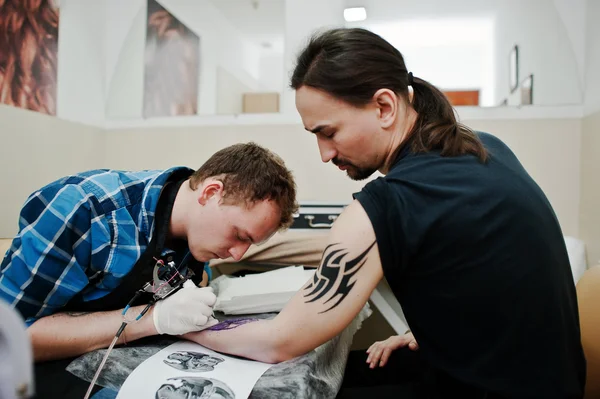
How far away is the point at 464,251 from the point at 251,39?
8.07ft

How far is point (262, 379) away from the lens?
729 mm

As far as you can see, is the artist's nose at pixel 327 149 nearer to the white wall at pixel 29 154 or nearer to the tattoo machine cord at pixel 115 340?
the tattoo machine cord at pixel 115 340

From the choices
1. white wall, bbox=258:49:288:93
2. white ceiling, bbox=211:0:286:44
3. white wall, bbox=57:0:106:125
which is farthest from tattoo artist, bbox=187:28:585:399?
white wall, bbox=258:49:288:93

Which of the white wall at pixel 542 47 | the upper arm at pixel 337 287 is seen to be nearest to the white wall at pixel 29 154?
the upper arm at pixel 337 287

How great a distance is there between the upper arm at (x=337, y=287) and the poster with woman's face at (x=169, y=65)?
1940 mm

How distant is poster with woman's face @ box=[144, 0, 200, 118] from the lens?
7.91 feet

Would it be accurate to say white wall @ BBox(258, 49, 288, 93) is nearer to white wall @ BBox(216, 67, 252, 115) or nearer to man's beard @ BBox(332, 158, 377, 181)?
white wall @ BBox(216, 67, 252, 115)

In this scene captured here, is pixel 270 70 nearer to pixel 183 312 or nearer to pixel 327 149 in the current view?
pixel 327 149

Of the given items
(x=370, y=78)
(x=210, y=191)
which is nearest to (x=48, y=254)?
(x=210, y=191)

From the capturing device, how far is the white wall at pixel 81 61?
1987mm

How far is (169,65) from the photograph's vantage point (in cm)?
251

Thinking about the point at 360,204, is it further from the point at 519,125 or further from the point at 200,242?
the point at 519,125

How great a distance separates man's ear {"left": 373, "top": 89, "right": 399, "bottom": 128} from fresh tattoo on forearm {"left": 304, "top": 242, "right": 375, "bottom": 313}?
29 centimetres

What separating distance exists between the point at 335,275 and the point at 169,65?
2205 mm
